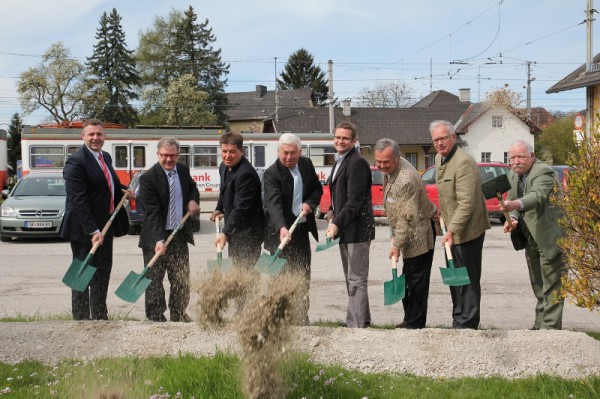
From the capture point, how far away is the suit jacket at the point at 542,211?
6.41m

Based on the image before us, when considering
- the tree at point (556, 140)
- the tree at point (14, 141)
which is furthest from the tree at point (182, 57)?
the tree at point (556, 140)

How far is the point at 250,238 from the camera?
680 centimetres

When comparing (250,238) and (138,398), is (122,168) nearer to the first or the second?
(250,238)

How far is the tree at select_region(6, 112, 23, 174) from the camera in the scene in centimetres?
5944

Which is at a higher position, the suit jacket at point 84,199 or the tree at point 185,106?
the tree at point 185,106

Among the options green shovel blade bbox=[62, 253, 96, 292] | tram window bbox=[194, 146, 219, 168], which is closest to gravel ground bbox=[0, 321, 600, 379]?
green shovel blade bbox=[62, 253, 96, 292]

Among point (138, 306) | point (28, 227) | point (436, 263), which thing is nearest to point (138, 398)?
point (138, 306)

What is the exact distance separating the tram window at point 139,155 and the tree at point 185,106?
3202 cm

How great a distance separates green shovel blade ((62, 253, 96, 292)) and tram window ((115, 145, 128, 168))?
22.4 meters

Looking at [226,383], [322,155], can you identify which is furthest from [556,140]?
[226,383]

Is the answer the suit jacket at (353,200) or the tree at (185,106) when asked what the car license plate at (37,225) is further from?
the tree at (185,106)

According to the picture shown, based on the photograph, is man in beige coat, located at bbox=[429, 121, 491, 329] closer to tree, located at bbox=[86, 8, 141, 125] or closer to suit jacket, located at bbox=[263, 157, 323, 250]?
suit jacket, located at bbox=[263, 157, 323, 250]

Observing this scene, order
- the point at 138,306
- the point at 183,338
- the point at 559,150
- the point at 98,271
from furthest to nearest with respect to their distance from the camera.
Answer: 1. the point at 559,150
2. the point at 138,306
3. the point at 98,271
4. the point at 183,338

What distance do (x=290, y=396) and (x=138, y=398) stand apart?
1.01 metres
